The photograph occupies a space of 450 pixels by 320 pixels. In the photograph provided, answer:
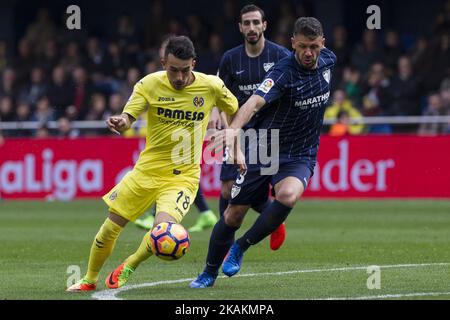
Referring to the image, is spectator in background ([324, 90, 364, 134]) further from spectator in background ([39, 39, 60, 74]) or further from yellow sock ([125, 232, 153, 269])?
yellow sock ([125, 232, 153, 269])

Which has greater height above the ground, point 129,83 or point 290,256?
point 129,83

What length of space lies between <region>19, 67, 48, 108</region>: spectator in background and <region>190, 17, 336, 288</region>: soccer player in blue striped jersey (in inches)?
619

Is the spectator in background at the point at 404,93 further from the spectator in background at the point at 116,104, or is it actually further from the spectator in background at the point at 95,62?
the spectator in background at the point at 95,62

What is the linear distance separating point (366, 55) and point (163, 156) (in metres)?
14.3

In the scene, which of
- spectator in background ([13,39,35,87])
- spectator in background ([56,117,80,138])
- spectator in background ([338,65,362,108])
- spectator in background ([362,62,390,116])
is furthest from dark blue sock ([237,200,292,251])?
Result: spectator in background ([13,39,35,87])

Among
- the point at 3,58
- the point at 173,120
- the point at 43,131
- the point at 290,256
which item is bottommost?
the point at 290,256

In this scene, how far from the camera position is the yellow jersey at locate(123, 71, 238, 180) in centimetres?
958

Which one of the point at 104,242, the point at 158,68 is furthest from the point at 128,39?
the point at 104,242

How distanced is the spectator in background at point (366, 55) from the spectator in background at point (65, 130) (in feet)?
19.2

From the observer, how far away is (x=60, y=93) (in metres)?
24.7

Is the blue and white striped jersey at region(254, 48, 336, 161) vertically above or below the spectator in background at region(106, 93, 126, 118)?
above

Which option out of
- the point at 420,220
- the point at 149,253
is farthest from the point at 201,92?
the point at 420,220

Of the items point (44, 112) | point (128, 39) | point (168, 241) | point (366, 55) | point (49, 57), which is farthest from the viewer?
point (49, 57)

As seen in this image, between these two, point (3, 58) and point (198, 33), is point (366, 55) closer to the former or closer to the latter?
point (198, 33)
